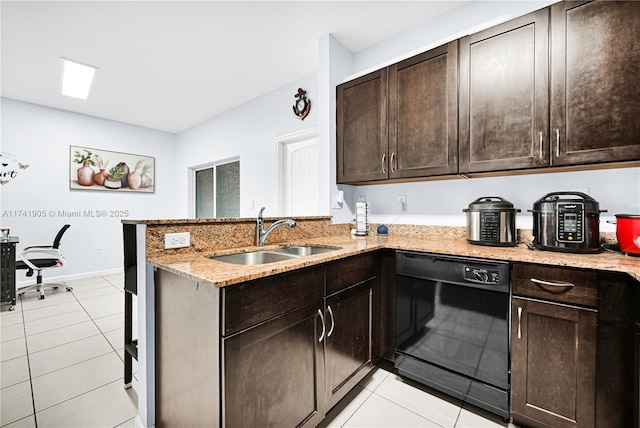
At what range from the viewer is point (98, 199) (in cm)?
463

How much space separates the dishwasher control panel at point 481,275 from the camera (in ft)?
4.64

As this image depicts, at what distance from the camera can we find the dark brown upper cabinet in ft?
6.26

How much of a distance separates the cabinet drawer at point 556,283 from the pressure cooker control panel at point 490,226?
1.15 ft

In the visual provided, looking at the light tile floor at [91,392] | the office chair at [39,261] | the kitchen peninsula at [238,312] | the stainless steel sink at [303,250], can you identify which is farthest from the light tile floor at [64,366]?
the stainless steel sink at [303,250]

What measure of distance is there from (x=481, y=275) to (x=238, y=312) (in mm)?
1232

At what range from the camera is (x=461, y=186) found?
217cm

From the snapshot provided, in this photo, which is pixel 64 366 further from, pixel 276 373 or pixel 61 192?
pixel 61 192

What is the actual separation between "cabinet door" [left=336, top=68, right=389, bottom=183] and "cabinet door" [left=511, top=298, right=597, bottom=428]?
4.33 ft

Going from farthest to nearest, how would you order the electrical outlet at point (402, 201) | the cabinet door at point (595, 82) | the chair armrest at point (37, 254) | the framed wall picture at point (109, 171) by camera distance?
the framed wall picture at point (109, 171), the chair armrest at point (37, 254), the electrical outlet at point (402, 201), the cabinet door at point (595, 82)

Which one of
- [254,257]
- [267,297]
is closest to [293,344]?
[267,297]

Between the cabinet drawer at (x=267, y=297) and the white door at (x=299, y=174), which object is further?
the white door at (x=299, y=174)

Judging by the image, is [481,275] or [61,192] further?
[61,192]

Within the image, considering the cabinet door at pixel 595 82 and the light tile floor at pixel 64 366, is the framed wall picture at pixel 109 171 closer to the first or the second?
the light tile floor at pixel 64 366

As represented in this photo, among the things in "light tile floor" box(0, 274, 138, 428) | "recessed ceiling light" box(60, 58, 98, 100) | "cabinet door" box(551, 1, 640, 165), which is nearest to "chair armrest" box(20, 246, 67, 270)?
"light tile floor" box(0, 274, 138, 428)
